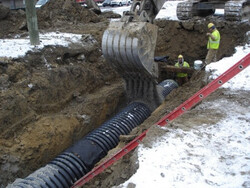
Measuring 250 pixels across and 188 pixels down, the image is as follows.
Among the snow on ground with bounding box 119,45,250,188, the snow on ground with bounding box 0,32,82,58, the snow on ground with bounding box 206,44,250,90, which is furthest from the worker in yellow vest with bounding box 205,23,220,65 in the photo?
the snow on ground with bounding box 119,45,250,188

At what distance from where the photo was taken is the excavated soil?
529cm

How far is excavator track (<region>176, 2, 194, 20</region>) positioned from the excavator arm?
495 cm

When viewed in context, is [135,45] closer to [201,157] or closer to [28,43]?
[201,157]

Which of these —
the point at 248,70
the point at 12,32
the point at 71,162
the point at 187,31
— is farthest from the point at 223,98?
the point at 12,32

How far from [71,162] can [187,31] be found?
7.21 meters

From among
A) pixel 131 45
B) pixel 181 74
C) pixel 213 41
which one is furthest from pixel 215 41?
pixel 131 45

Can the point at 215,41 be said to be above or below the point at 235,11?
below

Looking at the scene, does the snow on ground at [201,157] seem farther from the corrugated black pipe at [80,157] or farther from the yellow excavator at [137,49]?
the yellow excavator at [137,49]

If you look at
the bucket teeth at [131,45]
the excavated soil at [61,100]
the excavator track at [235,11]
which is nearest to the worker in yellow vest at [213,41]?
the excavated soil at [61,100]

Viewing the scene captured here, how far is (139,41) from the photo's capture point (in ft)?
18.3

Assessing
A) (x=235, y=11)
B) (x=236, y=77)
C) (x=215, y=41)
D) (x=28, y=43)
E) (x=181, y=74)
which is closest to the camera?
(x=236, y=77)

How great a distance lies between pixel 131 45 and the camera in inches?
218

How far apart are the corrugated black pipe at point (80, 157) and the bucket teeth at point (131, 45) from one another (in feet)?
3.39

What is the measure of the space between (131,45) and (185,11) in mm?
6300
